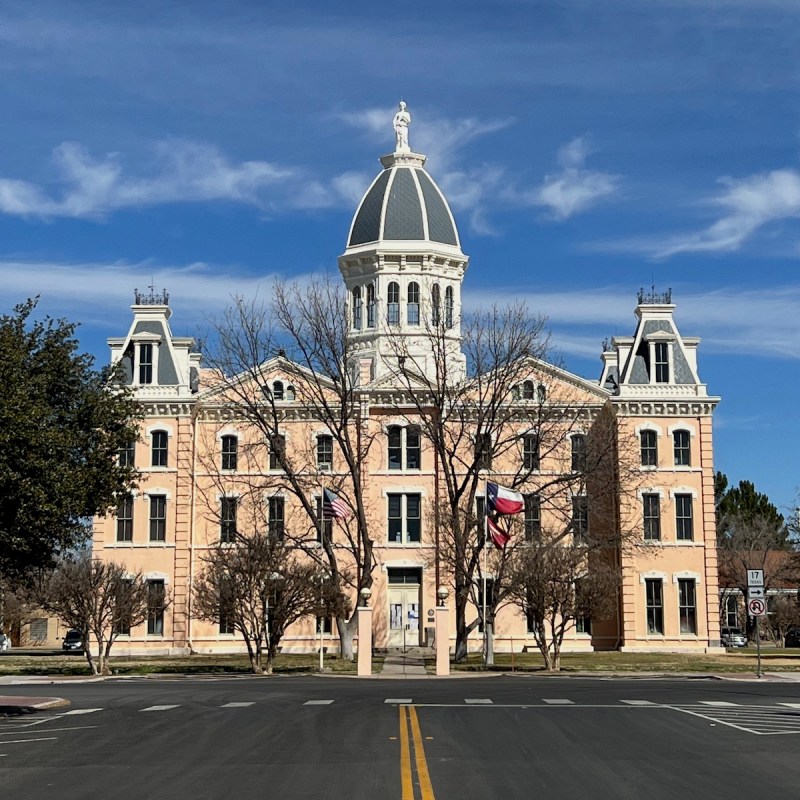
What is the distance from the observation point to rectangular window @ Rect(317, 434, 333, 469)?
55.9 metres

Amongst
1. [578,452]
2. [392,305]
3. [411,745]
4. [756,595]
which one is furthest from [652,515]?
[411,745]

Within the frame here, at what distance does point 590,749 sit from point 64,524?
50.9 ft

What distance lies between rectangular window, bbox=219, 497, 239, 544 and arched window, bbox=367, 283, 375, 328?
34.7 ft

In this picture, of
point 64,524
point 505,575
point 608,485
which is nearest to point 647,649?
point 608,485

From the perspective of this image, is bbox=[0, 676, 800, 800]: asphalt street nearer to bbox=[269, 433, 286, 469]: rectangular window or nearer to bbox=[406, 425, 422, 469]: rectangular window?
bbox=[269, 433, 286, 469]: rectangular window

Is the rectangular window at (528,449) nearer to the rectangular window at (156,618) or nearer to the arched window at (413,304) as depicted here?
the arched window at (413,304)

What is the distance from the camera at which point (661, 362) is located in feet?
184

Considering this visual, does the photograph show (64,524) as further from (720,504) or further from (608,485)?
(720,504)

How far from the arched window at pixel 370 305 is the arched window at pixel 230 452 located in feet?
27.8

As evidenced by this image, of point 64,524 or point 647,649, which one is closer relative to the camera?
point 64,524

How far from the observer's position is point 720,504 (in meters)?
93.2

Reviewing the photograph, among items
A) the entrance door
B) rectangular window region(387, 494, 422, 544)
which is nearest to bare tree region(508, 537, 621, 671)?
the entrance door

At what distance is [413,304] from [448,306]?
1.65 meters

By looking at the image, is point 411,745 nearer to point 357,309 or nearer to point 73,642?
point 357,309
